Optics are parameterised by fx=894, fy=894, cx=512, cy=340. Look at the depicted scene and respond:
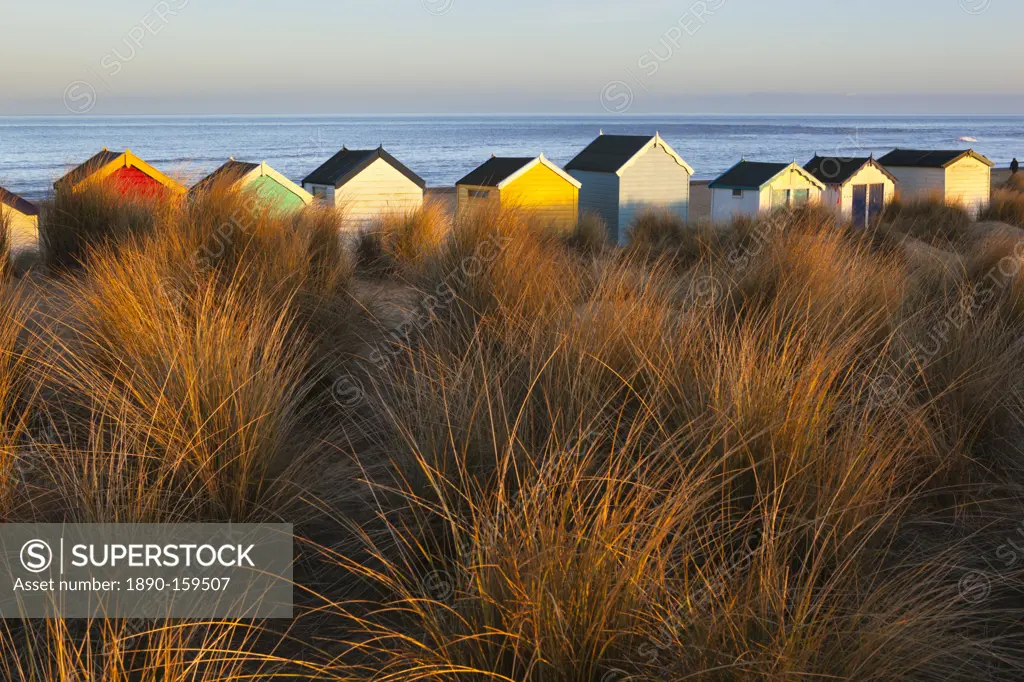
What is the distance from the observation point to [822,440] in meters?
3.79

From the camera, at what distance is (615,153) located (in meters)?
23.1

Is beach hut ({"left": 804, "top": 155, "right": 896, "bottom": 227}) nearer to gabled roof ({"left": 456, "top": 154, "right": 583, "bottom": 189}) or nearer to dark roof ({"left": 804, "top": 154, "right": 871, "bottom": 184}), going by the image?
dark roof ({"left": 804, "top": 154, "right": 871, "bottom": 184})

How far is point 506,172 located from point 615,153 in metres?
4.89

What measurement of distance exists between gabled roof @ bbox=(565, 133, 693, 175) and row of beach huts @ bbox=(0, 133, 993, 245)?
0.12ft

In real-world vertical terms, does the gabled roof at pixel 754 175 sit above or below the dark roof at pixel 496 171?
below

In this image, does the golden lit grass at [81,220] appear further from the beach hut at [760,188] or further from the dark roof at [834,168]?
the dark roof at [834,168]

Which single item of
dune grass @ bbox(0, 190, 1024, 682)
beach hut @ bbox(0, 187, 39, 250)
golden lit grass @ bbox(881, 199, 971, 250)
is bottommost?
golden lit grass @ bbox(881, 199, 971, 250)

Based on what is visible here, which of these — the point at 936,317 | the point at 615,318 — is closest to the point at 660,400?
the point at 615,318

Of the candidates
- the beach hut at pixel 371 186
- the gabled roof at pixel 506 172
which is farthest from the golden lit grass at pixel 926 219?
the beach hut at pixel 371 186

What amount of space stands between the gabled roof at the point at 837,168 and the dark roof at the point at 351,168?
40.0 feet

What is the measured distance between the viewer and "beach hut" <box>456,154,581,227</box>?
62.1 feet

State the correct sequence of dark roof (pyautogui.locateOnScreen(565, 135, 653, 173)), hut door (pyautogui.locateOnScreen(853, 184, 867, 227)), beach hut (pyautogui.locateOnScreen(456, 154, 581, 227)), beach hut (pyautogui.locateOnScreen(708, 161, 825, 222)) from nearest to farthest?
beach hut (pyautogui.locateOnScreen(456, 154, 581, 227)) < dark roof (pyautogui.locateOnScreen(565, 135, 653, 173)) < beach hut (pyautogui.locateOnScreen(708, 161, 825, 222)) < hut door (pyautogui.locateOnScreen(853, 184, 867, 227))

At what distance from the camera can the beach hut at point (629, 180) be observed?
22.3 m

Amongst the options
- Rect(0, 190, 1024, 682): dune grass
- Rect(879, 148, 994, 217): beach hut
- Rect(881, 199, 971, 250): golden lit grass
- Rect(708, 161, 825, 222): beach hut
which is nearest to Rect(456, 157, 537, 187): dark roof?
Rect(708, 161, 825, 222): beach hut
